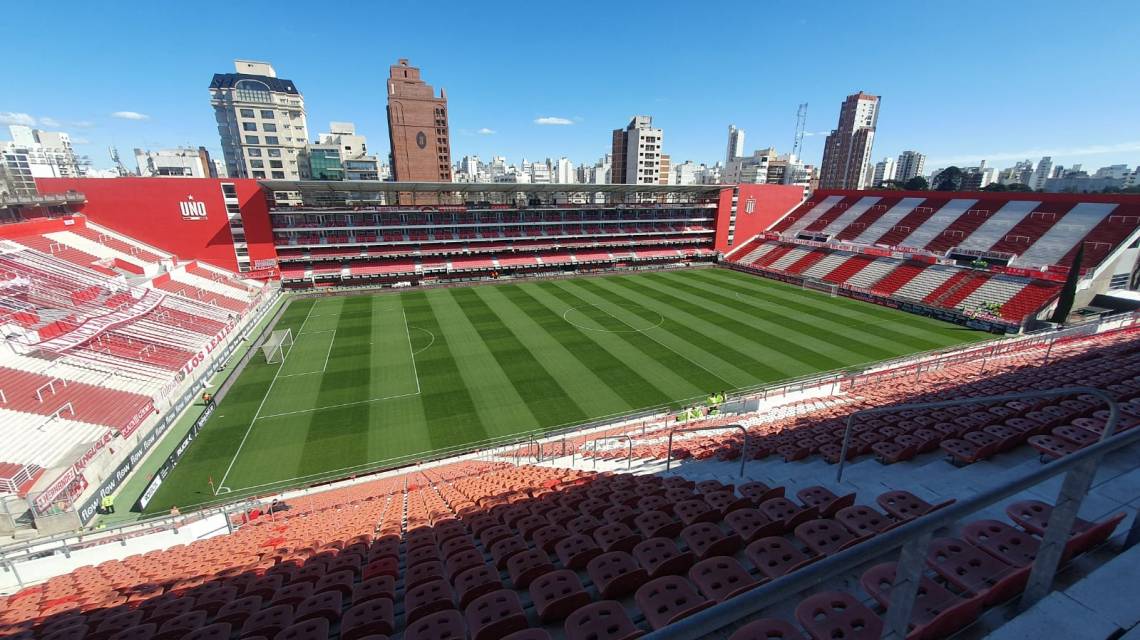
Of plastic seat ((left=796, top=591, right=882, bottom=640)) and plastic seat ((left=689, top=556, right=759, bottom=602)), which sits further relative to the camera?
plastic seat ((left=689, top=556, right=759, bottom=602))

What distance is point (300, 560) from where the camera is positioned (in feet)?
29.3

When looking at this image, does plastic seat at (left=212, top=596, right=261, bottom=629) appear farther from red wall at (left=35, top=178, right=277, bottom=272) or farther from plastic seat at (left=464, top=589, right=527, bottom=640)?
red wall at (left=35, top=178, right=277, bottom=272)

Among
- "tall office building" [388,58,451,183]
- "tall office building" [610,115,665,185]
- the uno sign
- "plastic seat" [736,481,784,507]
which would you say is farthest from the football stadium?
"tall office building" [610,115,665,185]

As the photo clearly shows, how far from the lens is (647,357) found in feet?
96.5

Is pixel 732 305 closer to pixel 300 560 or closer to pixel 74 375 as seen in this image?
pixel 300 560

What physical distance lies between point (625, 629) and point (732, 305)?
39.8 meters

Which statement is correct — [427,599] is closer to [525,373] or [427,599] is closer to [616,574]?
[616,574]

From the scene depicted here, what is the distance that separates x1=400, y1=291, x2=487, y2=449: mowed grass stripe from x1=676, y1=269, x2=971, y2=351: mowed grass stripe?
1077 inches

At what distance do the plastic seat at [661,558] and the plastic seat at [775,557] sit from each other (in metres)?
0.77

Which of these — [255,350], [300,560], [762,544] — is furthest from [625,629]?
[255,350]

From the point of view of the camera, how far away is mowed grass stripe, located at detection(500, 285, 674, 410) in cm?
2447

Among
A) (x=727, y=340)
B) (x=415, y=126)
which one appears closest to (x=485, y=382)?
(x=727, y=340)

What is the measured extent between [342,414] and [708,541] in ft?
70.3

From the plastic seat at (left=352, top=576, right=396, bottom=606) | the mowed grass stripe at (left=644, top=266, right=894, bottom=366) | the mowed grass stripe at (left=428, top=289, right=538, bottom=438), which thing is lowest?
the mowed grass stripe at (left=428, top=289, right=538, bottom=438)
